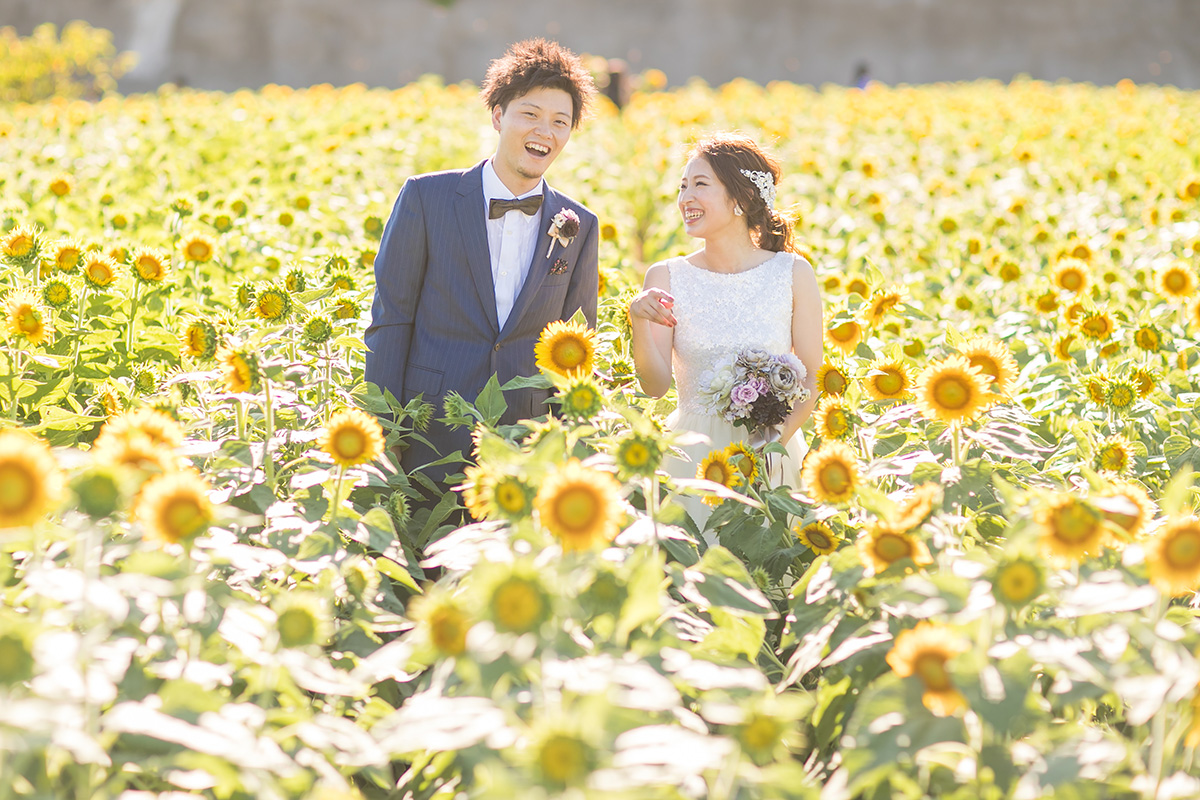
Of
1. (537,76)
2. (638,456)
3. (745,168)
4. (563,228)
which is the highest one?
(537,76)

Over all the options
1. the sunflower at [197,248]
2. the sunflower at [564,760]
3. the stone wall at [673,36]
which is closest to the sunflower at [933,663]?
the sunflower at [564,760]

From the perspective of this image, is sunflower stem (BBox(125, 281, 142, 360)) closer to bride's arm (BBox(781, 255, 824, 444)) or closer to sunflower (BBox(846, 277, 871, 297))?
bride's arm (BBox(781, 255, 824, 444))

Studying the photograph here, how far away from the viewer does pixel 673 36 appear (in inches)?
1257

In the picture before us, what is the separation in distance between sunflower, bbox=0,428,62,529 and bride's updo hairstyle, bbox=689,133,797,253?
205cm

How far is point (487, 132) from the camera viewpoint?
32.0ft

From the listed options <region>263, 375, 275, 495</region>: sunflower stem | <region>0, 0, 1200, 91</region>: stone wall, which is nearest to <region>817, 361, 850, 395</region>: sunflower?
<region>263, 375, 275, 495</region>: sunflower stem

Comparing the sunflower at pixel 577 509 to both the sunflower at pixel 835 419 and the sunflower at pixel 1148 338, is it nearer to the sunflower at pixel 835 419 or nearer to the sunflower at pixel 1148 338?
the sunflower at pixel 835 419

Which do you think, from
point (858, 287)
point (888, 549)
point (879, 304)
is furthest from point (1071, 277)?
point (888, 549)

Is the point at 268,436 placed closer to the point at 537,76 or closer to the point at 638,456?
the point at 638,456

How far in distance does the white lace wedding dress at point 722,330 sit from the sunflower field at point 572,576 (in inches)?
5.8

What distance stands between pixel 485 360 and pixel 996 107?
11.0 meters

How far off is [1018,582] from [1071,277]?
2.47m

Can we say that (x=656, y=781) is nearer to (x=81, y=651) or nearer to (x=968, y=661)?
(x=968, y=661)

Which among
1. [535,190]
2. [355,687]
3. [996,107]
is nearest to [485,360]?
[535,190]
